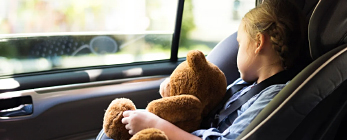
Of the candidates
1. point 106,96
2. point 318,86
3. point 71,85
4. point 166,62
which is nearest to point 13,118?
point 71,85

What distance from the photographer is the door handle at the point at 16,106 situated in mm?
2082

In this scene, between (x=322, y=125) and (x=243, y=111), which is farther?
(x=243, y=111)

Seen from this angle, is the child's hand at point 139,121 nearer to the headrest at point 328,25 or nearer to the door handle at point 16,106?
the headrest at point 328,25

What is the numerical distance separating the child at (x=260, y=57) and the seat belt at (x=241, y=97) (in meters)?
0.02

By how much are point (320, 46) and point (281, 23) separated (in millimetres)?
177

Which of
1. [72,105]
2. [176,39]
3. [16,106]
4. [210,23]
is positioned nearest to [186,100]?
[72,105]

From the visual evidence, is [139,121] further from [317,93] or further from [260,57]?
[317,93]

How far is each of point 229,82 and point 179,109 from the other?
24.4 inches

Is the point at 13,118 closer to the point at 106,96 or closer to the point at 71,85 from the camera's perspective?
the point at 71,85

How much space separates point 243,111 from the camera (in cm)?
143

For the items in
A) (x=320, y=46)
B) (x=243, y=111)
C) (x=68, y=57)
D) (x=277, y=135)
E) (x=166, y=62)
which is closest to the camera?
(x=277, y=135)

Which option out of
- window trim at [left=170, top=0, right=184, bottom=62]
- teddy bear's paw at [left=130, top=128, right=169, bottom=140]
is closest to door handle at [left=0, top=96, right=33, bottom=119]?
teddy bear's paw at [left=130, top=128, right=169, bottom=140]

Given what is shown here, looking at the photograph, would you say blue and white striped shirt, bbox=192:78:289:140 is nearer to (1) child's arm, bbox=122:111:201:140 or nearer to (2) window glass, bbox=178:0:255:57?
(1) child's arm, bbox=122:111:201:140

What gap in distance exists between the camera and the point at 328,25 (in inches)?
49.4
